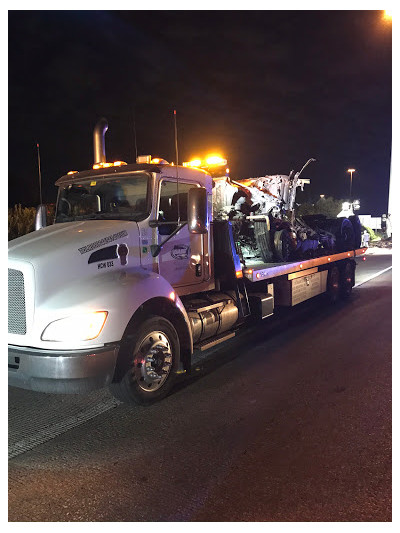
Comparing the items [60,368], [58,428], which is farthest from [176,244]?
[58,428]

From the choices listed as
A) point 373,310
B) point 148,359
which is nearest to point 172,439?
point 148,359

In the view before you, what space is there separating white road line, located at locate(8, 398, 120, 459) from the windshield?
6.58 feet

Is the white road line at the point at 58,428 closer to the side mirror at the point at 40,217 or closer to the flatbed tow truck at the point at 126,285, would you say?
the flatbed tow truck at the point at 126,285

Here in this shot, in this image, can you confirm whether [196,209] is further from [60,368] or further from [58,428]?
[58,428]

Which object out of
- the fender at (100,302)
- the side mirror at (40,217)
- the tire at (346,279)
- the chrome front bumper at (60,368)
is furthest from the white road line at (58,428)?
the tire at (346,279)

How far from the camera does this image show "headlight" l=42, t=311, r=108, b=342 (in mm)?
3732

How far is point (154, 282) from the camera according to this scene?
14.6ft

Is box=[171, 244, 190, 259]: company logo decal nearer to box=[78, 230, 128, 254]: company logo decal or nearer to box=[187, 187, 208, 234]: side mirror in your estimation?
box=[187, 187, 208, 234]: side mirror

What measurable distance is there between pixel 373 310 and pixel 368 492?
22.1 ft

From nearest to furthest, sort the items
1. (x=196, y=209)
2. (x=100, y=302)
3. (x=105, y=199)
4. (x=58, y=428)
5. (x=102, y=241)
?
(x=100, y=302) → (x=58, y=428) → (x=102, y=241) → (x=196, y=209) → (x=105, y=199)

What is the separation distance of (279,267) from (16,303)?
473 centimetres

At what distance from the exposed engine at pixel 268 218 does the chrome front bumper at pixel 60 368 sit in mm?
3279

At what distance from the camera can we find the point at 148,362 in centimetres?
436

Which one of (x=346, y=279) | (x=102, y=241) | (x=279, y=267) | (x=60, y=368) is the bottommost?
(x=60, y=368)
